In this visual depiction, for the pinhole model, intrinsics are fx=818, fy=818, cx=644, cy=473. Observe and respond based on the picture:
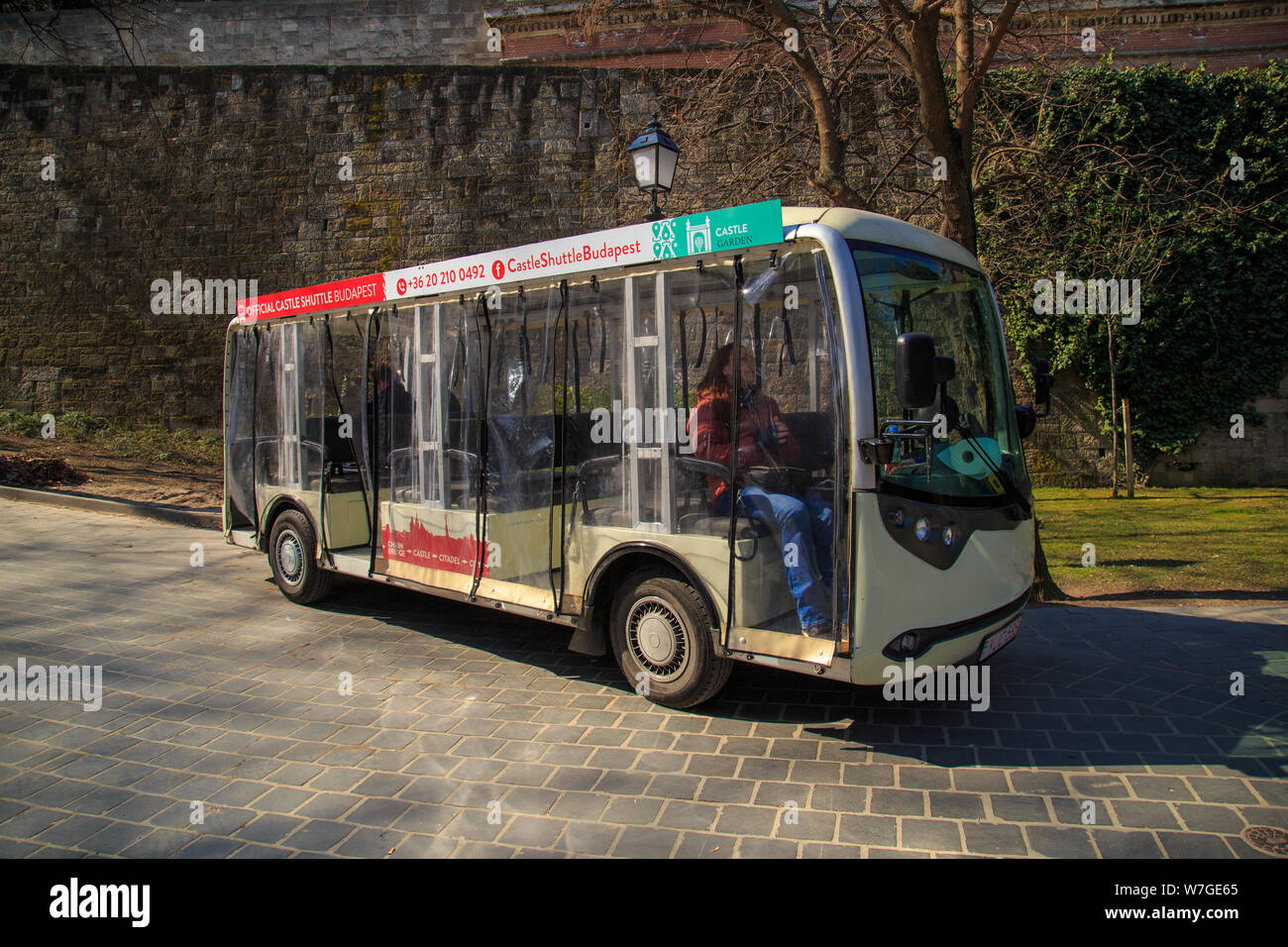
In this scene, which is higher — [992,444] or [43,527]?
[992,444]

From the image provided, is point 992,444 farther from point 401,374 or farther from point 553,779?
point 401,374

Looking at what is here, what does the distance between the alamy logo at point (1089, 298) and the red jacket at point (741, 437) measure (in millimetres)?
11549

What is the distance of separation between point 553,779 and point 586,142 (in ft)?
48.6

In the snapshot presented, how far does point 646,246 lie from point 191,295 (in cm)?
1706

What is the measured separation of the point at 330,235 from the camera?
56.9 ft

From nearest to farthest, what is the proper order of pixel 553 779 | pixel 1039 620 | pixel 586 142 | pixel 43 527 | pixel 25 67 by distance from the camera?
1. pixel 553 779
2. pixel 1039 620
3. pixel 43 527
4. pixel 586 142
5. pixel 25 67

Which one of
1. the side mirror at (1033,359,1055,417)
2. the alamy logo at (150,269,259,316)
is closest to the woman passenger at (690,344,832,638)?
the side mirror at (1033,359,1055,417)

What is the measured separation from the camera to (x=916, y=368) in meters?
3.84

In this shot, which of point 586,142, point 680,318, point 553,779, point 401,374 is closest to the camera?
point 553,779

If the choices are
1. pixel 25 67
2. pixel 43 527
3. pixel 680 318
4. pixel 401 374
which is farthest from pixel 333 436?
pixel 25 67

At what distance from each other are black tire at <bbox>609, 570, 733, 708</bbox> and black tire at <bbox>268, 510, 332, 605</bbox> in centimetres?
346

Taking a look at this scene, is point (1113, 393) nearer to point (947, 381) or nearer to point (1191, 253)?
point (1191, 253)

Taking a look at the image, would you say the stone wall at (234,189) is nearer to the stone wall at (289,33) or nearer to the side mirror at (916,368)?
the stone wall at (289,33)
